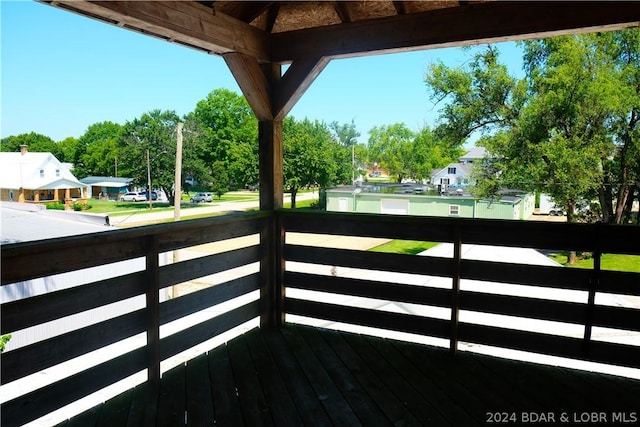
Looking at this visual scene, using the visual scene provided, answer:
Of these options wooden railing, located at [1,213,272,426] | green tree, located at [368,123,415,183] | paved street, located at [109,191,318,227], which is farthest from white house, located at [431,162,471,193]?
wooden railing, located at [1,213,272,426]

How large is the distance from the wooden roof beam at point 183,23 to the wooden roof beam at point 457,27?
1.10 feet

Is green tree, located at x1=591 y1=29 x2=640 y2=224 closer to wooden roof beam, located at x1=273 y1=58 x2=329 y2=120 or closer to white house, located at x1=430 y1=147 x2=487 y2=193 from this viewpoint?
white house, located at x1=430 y1=147 x2=487 y2=193

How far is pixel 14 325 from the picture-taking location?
5.60ft

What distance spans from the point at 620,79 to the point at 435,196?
8011 mm

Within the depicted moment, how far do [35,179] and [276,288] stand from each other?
6.60 ft

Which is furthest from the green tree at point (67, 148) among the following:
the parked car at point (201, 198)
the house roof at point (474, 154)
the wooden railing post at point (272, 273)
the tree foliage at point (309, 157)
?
the house roof at point (474, 154)

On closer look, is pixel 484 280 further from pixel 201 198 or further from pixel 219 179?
pixel 219 179

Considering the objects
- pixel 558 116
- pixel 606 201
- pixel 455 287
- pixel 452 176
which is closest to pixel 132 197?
pixel 455 287

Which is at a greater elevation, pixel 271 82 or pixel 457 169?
pixel 271 82

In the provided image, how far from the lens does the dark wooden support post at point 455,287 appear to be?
2.72m

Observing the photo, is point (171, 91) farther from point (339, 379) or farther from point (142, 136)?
point (339, 379)

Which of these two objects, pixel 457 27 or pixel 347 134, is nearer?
pixel 457 27

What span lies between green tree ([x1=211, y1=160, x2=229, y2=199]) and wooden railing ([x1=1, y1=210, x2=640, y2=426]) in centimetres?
259

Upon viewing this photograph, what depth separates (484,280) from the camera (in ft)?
8.87
